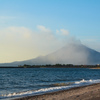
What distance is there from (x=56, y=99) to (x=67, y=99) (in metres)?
0.84

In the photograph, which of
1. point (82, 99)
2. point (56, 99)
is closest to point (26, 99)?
point (56, 99)

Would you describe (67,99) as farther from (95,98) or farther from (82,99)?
(95,98)

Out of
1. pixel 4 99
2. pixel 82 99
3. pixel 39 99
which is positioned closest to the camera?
pixel 82 99

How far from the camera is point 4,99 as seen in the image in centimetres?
1736

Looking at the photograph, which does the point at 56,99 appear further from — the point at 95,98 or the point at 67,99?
the point at 95,98

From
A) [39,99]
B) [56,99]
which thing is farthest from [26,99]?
[56,99]

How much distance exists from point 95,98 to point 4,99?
7683 mm

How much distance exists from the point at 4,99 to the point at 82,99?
22.7 ft

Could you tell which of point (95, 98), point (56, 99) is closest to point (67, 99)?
point (56, 99)

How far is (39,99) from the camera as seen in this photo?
50.6 feet

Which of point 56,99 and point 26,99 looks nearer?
point 56,99

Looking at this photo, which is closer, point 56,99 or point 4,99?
point 56,99

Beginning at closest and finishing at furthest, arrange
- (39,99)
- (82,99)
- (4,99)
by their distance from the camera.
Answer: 1. (82,99)
2. (39,99)
3. (4,99)

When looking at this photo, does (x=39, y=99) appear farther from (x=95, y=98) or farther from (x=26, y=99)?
(x=95, y=98)
